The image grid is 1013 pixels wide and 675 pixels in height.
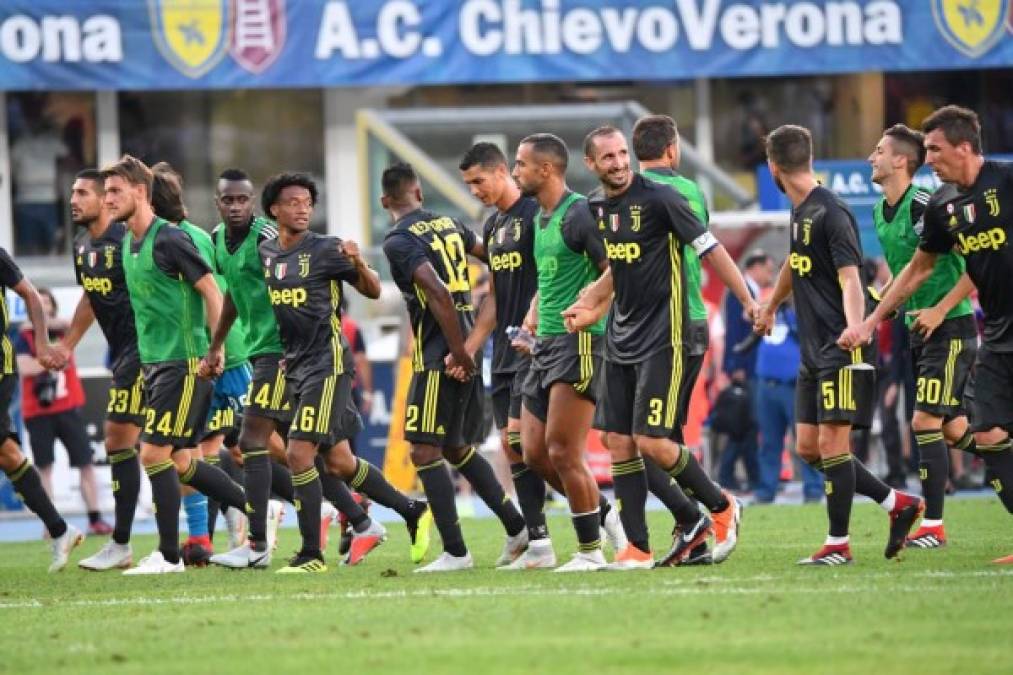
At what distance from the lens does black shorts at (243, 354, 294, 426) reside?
12430 millimetres

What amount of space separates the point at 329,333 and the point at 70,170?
57.3 feet

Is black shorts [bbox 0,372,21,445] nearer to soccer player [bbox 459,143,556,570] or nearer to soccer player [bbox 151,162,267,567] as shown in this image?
soccer player [bbox 151,162,267,567]

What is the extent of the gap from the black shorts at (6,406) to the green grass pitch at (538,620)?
120cm

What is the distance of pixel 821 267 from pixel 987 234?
877 millimetres

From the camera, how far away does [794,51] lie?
86.0 ft

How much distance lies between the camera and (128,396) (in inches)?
513

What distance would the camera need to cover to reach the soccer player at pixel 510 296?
38.8ft

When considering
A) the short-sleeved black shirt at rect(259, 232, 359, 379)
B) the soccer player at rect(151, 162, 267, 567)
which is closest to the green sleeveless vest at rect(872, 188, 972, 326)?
the short-sleeved black shirt at rect(259, 232, 359, 379)

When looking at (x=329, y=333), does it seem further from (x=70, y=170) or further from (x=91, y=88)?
(x=70, y=170)

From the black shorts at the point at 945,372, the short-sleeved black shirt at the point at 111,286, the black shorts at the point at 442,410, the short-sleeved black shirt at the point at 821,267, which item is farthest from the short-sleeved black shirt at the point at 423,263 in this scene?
the black shorts at the point at 945,372

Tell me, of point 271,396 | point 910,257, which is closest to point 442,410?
point 271,396

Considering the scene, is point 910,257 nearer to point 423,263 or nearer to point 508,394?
point 508,394

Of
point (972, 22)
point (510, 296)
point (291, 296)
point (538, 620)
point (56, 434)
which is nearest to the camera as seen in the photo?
point (538, 620)

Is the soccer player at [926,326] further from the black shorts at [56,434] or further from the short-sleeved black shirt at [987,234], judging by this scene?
the black shorts at [56,434]
